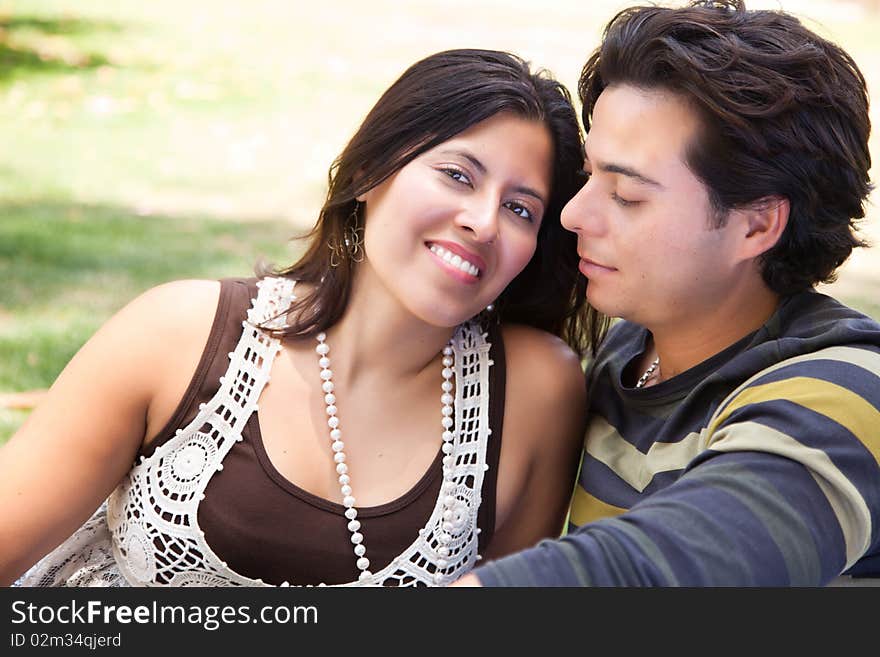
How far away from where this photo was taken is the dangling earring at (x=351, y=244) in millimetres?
3080

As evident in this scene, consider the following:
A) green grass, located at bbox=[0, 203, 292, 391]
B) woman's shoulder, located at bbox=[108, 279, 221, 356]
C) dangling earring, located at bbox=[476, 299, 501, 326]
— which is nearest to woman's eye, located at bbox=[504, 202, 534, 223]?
dangling earring, located at bbox=[476, 299, 501, 326]

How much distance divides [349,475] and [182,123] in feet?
24.2

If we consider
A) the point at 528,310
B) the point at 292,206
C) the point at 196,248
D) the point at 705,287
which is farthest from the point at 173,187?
the point at 705,287

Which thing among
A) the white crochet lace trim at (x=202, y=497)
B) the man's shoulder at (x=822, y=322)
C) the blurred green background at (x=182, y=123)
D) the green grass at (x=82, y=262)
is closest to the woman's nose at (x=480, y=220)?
the white crochet lace trim at (x=202, y=497)

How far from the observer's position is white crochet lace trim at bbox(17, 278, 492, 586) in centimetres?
283

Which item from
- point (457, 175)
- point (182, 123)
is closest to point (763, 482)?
point (457, 175)

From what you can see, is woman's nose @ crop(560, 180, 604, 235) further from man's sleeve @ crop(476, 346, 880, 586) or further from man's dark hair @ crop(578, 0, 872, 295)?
man's sleeve @ crop(476, 346, 880, 586)

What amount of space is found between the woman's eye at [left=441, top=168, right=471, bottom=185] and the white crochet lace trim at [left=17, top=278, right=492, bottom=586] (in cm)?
50

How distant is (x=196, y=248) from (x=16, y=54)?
5100 mm

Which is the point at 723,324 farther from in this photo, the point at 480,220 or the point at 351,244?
the point at 351,244

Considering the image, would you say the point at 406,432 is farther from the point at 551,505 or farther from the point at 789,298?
the point at 789,298

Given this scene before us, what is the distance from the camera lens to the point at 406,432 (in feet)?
9.85

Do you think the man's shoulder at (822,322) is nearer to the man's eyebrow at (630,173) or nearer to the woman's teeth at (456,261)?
the man's eyebrow at (630,173)

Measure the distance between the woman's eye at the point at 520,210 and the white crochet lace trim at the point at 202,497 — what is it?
0.39 meters
